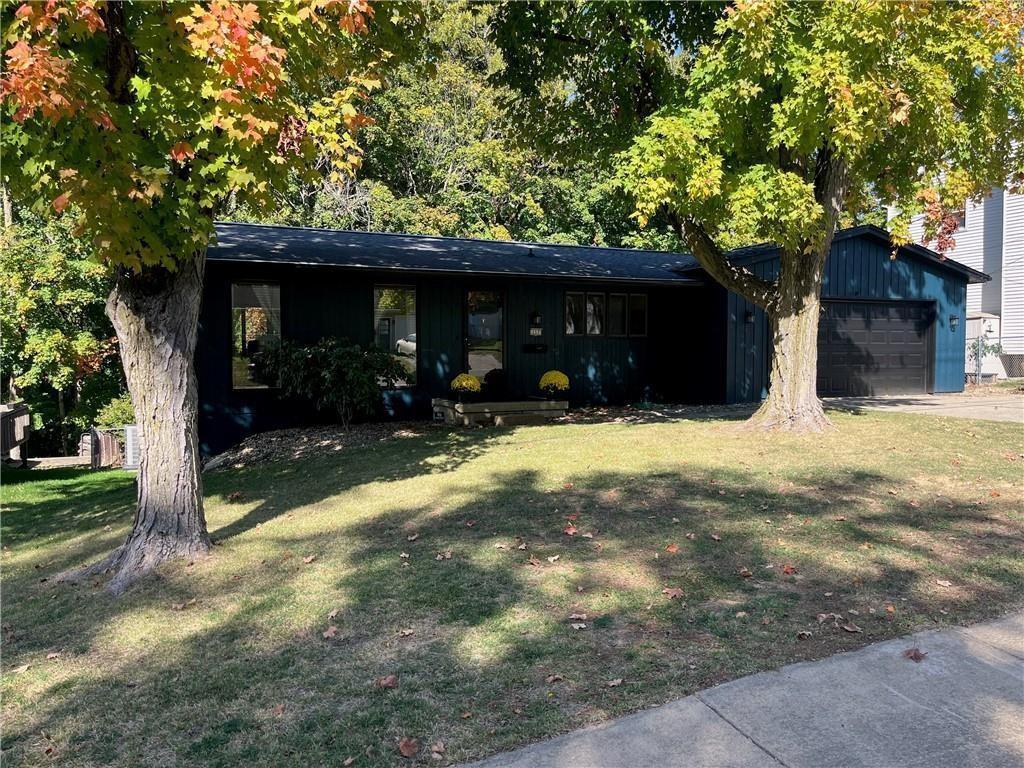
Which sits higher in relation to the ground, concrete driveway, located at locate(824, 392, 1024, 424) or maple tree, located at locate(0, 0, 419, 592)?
maple tree, located at locate(0, 0, 419, 592)

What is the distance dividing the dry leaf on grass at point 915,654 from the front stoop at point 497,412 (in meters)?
8.92

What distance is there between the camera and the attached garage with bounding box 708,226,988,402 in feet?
47.5

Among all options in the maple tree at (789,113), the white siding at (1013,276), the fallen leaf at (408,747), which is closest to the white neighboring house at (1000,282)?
the white siding at (1013,276)

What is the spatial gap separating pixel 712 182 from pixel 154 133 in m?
5.39

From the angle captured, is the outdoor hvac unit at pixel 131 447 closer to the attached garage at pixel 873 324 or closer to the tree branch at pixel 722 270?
the tree branch at pixel 722 270

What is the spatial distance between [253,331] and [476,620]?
937 cm

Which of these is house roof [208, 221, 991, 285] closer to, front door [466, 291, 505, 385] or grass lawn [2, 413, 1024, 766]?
front door [466, 291, 505, 385]

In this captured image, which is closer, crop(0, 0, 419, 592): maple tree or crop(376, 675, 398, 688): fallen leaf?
crop(376, 675, 398, 688): fallen leaf

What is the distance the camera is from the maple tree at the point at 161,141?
4.02m

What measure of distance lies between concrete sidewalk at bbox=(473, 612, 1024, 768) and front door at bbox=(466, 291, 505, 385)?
34.9 feet

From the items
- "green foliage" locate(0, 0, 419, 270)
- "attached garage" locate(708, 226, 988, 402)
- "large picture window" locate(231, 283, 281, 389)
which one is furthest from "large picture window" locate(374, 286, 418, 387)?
"green foliage" locate(0, 0, 419, 270)

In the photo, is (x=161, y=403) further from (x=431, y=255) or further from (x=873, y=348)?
(x=873, y=348)

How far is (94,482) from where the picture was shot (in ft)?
36.3

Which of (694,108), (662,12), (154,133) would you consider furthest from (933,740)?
(662,12)
